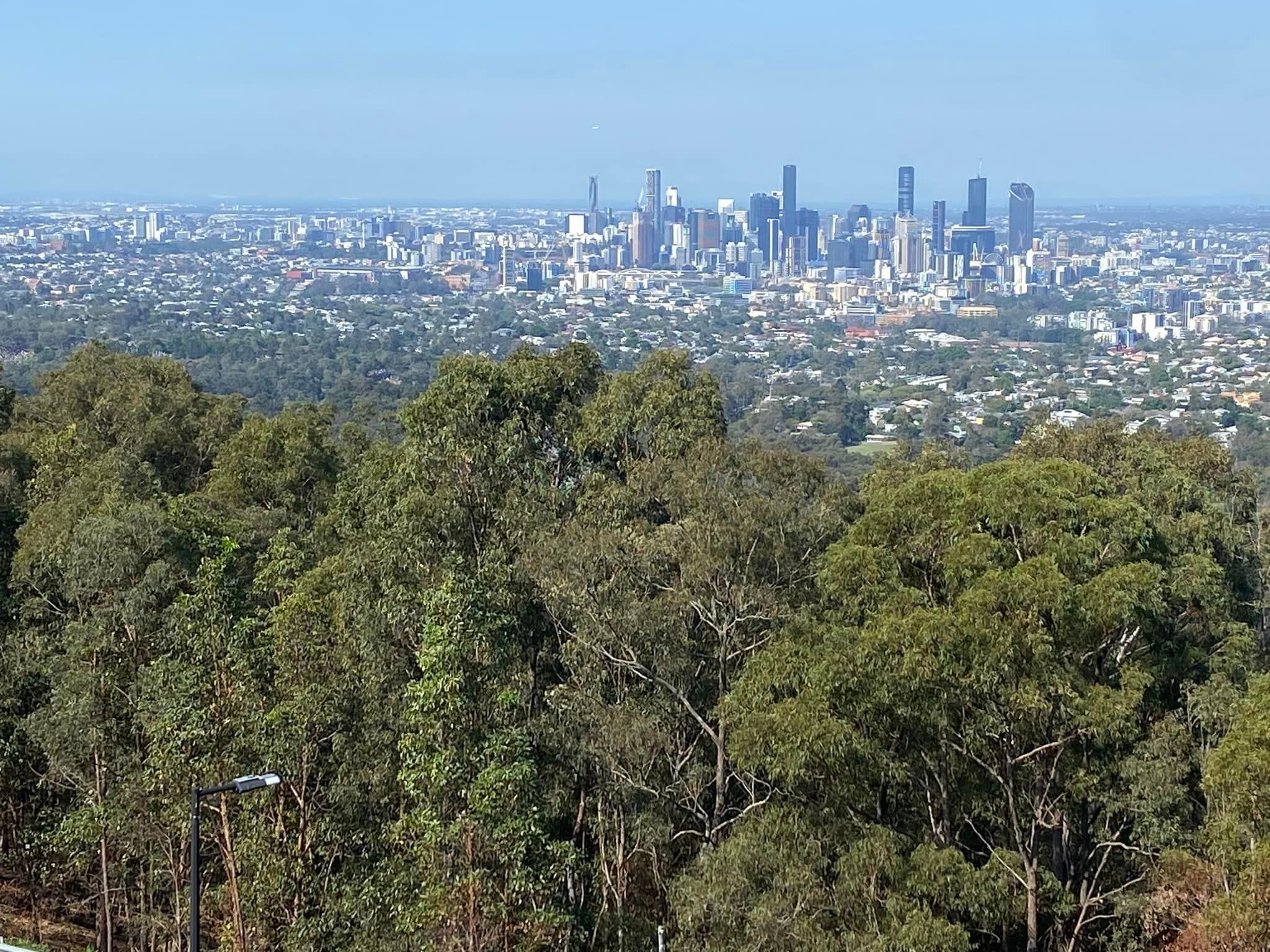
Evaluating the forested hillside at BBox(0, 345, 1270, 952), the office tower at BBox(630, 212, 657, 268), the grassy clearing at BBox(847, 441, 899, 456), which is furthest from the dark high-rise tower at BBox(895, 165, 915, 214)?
the forested hillside at BBox(0, 345, 1270, 952)

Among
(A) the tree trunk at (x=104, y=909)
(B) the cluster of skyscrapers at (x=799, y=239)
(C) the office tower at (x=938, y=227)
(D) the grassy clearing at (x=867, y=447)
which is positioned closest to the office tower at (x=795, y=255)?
(B) the cluster of skyscrapers at (x=799, y=239)

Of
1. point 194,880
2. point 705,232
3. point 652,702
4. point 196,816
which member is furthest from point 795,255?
point 194,880

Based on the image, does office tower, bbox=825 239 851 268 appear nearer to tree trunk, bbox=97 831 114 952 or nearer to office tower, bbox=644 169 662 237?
office tower, bbox=644 169 662 237

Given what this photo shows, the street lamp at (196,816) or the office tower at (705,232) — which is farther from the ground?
the office tower at (705,232)

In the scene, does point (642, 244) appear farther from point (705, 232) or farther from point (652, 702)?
point (652, 702)

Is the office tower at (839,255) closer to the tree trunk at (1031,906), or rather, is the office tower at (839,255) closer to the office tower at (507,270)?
the office tower at (507,270)

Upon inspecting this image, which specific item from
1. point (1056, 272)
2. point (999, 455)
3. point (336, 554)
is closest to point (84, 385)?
point (336, 554)
